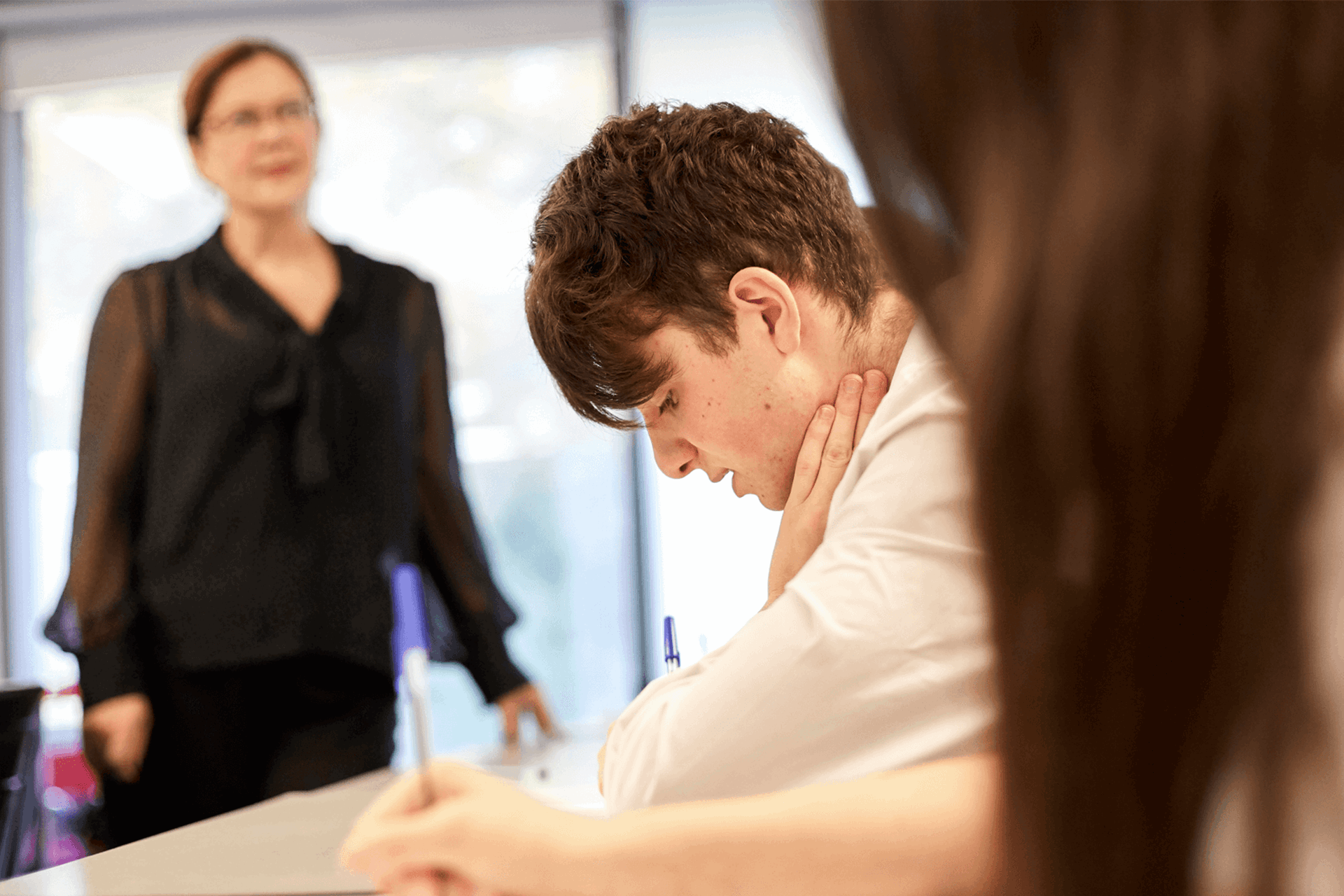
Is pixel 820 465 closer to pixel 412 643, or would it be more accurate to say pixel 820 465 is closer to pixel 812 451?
pixel 812 451

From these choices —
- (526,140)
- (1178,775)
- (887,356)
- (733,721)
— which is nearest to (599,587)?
(526,140)

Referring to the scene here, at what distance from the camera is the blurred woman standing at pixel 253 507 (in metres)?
1.93

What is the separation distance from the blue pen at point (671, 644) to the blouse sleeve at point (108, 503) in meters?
1.19

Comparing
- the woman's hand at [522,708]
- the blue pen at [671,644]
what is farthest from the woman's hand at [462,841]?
the woman's hand at [522,708]

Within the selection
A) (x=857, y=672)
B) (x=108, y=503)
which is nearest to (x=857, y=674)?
(x=857, y=672)

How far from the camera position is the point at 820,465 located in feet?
3.21

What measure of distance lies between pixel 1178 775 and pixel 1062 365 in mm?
104

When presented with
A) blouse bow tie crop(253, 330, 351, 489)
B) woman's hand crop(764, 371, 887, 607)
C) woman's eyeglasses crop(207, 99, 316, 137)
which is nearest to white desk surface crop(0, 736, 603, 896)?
woman's hand crop(764, 371, 887, 607)

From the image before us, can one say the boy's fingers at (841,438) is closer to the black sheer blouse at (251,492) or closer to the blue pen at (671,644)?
the blue pen at (671,644)

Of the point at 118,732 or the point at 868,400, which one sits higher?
the point at 868,400

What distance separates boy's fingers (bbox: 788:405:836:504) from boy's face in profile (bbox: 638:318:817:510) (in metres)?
0.01

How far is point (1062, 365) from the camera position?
0.80ft

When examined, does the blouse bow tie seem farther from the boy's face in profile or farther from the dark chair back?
the boy's face in profile

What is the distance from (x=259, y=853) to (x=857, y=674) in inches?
33.0
